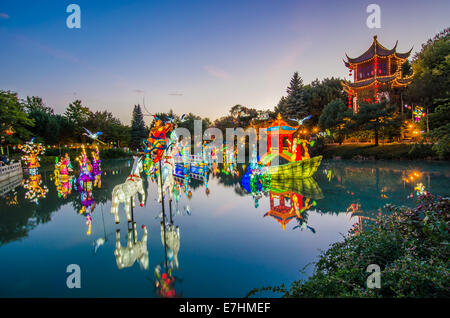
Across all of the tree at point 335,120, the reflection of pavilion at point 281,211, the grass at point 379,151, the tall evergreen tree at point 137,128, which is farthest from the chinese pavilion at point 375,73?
the tall evergreen tree at point 137,128

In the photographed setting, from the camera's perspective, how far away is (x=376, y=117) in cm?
2170

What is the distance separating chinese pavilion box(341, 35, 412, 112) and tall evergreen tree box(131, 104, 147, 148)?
31.8 metres

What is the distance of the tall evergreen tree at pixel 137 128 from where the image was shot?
128 feet

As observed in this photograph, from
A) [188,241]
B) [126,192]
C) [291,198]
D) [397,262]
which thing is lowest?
[188,241]

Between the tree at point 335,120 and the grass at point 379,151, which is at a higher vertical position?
the tree at point 335,120

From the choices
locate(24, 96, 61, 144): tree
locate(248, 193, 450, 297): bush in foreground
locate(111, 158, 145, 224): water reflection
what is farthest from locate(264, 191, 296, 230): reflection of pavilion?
locate(24, 96, 61, 144): tree

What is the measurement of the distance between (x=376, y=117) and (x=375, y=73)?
9245 millimetres

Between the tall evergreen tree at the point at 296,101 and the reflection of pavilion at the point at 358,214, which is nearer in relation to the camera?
the reflection of pavilion at the point at 358,214

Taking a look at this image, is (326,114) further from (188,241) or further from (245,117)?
(188,241)

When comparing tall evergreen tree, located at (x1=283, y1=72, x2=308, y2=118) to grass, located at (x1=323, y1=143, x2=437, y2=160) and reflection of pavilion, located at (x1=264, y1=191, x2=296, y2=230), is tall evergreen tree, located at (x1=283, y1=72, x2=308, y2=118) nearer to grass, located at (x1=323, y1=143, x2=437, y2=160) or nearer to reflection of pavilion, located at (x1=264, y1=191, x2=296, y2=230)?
grass, located at (x1=323, y1=143, x2=437, y2=160)

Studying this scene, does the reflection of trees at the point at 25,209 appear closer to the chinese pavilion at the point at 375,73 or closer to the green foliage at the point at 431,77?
the green foliage at the point at 431,77

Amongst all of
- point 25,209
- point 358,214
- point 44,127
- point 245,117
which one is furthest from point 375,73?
point 44,127

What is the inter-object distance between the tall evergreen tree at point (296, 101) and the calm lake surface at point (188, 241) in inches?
1018

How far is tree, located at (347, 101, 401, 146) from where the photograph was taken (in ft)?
69.8
